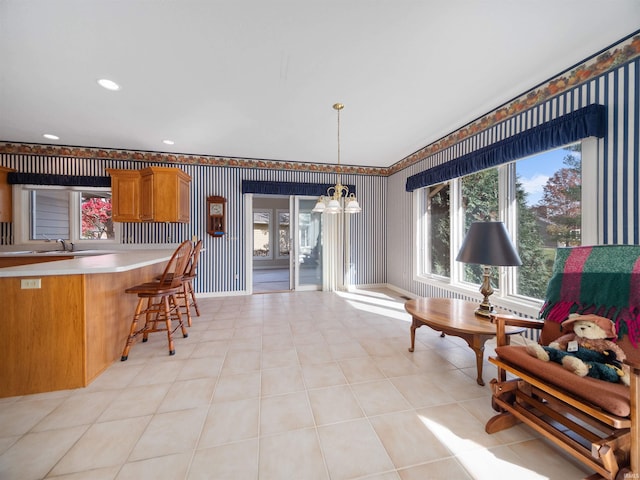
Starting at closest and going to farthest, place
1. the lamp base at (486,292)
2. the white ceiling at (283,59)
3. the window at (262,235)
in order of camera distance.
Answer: the white ceiling at (283,59)
the lamp base at (486,292)
the window at (262,235)

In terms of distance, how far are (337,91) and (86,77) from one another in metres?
2.45

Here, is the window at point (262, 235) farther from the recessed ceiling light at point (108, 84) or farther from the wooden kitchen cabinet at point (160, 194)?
the recessed ceiling light at point (108, 84)

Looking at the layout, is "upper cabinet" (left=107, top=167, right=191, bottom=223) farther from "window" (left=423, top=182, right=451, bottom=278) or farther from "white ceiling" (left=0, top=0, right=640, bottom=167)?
"window" (left=423, top=182, right=451, bottom=278)

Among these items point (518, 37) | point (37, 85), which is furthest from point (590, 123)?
point (37, 85)

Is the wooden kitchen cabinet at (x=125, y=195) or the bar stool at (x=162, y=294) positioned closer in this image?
the bar stool at (x=162, y=294)

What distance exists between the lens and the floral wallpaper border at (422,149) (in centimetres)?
199

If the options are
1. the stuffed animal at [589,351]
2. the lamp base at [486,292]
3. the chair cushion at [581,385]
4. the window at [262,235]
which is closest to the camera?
the chair cushion at [581,385]

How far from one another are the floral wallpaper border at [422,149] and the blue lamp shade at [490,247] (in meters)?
1.56

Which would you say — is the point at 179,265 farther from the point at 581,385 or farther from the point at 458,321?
the point at 581,385

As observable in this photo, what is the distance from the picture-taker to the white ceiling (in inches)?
66.0

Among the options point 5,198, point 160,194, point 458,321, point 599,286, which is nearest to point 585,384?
point 599,286

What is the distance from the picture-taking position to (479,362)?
1.95 meters

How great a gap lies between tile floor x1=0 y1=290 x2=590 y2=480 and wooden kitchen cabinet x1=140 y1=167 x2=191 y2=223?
2167mm

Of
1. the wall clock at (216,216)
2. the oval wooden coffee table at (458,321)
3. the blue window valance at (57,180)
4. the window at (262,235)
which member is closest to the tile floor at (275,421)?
the oval wooden coffee table at (458,321)
